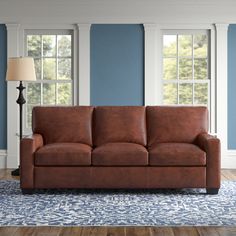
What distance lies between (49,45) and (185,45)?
2025 mm

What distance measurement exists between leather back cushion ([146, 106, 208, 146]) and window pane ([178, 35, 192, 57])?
5.33 ft

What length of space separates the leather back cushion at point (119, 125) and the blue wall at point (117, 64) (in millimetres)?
1250

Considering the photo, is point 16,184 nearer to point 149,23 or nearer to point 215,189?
point 215,189

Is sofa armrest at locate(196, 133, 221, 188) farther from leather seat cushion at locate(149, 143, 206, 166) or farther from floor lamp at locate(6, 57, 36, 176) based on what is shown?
floor lamp at locate(6, 57, 36, 176)

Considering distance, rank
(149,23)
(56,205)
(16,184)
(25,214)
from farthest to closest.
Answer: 1. (149,23)
2. (16,184)
3. (56,205)
4. (25,214)

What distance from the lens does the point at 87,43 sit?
291 inches

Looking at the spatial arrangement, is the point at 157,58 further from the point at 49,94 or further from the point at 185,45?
the point at 49,94

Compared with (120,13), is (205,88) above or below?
below

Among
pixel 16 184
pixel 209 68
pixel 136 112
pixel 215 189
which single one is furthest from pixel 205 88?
pixel 16 184

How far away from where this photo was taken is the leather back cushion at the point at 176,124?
19.7 ft

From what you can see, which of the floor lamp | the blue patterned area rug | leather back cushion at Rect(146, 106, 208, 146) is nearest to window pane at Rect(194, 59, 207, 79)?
leather back cushion at Rect(146, 106, 208, 146)

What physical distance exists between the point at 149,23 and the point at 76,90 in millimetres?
1447

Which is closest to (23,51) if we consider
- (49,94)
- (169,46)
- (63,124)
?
(49,94)

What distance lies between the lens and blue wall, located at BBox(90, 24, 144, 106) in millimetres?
7410
